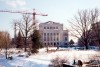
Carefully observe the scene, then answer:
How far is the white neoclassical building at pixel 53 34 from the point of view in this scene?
107 metres

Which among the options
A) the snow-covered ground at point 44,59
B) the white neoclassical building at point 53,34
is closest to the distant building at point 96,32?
the snow-covered ground at point 44,59

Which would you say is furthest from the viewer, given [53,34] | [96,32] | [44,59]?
[53,34]

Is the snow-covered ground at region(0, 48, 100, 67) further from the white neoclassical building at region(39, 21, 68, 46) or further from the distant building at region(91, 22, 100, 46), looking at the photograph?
the white neoclassical building at region(39, 21, 68, 46)

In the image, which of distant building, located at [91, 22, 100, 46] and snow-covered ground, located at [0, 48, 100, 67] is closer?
snow-covered ground, located at [0, 48, 100, 67]

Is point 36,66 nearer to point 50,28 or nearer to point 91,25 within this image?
point 91,25

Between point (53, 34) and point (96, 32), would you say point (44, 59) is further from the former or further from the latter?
point (53, 34)

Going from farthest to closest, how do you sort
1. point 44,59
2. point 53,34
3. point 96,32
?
point 53,34 < point 96,32 < point 44,59

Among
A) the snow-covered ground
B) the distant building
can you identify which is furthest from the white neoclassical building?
the snow-covered ground

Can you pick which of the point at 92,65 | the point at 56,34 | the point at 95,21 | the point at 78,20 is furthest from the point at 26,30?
the point at 56,34

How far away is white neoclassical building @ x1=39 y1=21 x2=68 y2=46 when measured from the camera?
10675 cm

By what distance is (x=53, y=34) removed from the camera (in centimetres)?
10725

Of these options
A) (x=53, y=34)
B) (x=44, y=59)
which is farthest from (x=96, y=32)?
(x=53, y=34)

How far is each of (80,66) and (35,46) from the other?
22.8 metres

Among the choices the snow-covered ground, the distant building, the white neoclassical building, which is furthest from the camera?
the white neoclassical building
